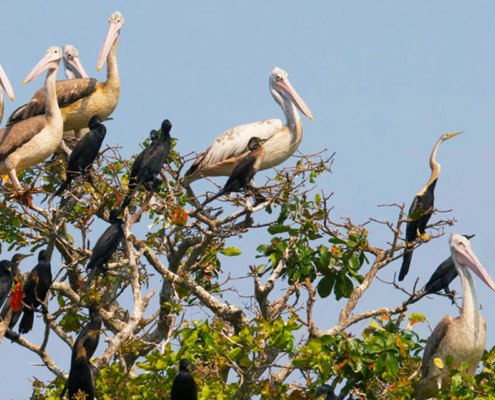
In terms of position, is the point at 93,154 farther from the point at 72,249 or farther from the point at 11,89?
the point at 11,89

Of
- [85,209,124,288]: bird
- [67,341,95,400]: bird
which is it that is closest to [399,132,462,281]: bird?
[85,209,124,288]: bird

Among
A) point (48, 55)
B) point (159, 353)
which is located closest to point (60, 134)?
point (48, 55)

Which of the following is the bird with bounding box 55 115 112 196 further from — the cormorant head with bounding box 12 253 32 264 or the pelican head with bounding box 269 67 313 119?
the pelican head with bounding box 269 67 313 119

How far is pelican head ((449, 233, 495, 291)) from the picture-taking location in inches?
435

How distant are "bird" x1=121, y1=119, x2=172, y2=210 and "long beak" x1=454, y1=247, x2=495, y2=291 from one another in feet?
9.31

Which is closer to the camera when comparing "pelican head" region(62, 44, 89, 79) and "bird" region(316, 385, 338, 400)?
"bird" region(316, 385, 338, 400)

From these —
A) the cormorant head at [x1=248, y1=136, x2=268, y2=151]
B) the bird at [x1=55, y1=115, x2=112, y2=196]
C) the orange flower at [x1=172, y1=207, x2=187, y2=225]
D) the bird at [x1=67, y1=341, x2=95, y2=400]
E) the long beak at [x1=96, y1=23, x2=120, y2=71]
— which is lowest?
the bird at [x1=67, y1=341, x2=95, y2=400]

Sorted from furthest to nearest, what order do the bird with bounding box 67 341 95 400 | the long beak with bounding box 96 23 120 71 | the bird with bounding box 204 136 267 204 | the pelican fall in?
the long beak with bounding box 96 23 120 71
the bird with bounding box 204 136 267 204
the pelican
the bird with bounding box 67 341 95 400

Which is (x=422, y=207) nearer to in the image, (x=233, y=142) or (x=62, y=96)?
(x=233, y=142)

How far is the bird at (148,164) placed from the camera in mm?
10867

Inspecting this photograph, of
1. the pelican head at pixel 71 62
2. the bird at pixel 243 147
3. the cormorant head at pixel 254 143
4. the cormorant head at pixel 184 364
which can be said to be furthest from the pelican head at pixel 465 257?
the pelican head at pixel 71 62

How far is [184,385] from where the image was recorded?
9336 millimetres

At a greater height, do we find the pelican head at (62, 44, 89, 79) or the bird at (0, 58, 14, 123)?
the pelican head at (62, 44, 89, 79)

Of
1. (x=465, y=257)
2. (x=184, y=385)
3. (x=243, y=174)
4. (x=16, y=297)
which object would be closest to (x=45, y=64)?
(x=243, y=174)
